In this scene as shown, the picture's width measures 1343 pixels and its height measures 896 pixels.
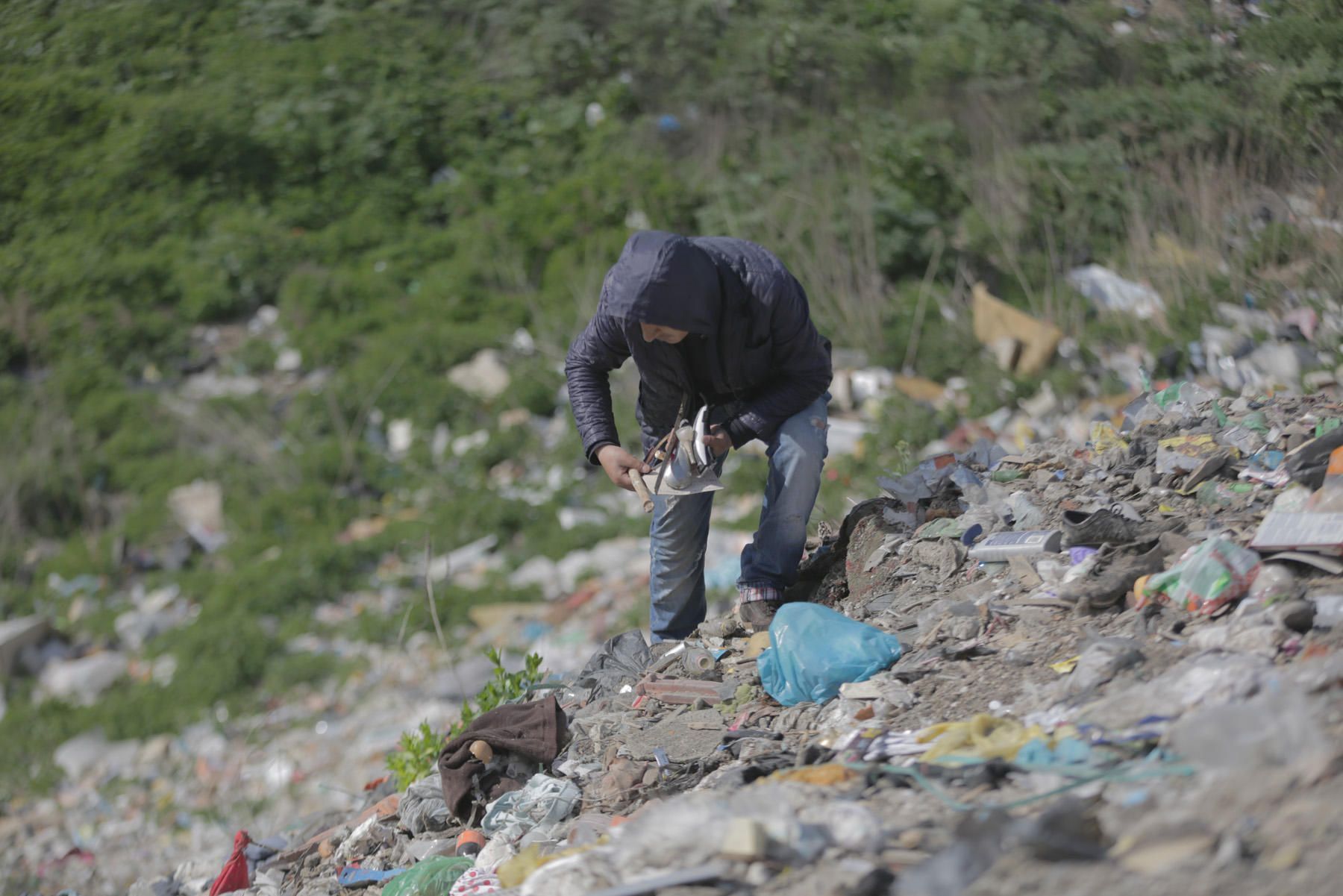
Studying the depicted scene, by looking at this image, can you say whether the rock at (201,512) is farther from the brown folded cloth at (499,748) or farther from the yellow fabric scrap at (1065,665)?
the yellow fabric scrap at (1065,665)

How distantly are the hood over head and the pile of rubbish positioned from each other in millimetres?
899

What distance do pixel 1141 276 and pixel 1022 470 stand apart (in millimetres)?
3489

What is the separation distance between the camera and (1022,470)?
3986 mm

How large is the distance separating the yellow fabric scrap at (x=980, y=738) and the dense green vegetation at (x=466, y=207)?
3927 mm

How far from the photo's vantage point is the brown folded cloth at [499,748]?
327 cm

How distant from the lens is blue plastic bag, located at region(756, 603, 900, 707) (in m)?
3.03

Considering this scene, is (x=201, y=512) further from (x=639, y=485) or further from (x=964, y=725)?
(x=964, y=725)

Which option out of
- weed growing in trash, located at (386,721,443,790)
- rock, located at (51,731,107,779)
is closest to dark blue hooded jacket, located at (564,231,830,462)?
weed growing in trash, located at (386,721,443,790)

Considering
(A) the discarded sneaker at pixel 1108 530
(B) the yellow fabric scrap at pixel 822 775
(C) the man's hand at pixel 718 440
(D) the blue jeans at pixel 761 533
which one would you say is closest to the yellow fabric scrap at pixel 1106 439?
(A) the discarded sneaker at pixel 1108 530

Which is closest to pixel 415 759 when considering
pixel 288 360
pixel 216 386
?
pixel 288 360

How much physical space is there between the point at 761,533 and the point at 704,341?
707 millimetres

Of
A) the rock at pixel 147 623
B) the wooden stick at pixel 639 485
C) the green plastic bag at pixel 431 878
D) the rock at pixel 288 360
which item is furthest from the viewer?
the rock at pixel 288 360

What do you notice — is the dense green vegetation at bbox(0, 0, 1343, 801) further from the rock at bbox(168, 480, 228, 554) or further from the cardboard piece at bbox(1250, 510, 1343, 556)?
Answer: the cardboard piece at bbox(1250, 510, 1343, 556)

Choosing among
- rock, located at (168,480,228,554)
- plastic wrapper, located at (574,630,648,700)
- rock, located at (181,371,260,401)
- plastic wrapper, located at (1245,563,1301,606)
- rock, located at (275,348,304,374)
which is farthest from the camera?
rock, located at (275,348,304,374)
